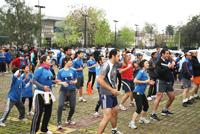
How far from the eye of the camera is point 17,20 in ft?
157

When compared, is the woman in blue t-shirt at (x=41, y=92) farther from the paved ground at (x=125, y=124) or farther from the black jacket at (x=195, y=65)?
the black jacket at (x=195, y=65)

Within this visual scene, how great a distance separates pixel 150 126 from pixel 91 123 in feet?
5.12

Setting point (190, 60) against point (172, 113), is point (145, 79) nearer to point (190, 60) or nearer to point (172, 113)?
point (172, 113)

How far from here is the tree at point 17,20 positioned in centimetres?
4750

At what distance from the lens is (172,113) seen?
10.4m

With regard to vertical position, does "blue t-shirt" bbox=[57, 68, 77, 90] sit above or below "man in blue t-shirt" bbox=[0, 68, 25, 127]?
above

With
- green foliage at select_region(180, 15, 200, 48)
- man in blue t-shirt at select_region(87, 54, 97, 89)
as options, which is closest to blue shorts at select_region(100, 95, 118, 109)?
man in blue t-shirt at select_region(87, 54, 97, 89)

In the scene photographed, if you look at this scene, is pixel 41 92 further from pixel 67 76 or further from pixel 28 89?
pixel 28 89

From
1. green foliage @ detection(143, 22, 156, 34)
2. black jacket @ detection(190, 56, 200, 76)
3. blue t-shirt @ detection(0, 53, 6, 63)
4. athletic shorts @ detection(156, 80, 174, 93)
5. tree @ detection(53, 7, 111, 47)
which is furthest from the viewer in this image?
green foliage @ detection(143, 22, 156, 34)

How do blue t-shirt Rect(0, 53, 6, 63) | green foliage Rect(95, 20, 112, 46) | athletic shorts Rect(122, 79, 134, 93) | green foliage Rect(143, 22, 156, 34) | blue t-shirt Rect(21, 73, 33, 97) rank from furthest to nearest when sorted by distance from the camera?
green foliage Rect(143, 22, 156, 34)
green foliage Rect(95, 20, 112, 46)
blue t-shirt Rect(0, 53, 6, 63)
athletic shorts Rect(122, 79, 134, 93)
blue t-shirt Rect(21, 73, 33, 97)

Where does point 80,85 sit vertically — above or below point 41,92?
below

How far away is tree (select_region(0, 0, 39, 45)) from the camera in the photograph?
47.5m

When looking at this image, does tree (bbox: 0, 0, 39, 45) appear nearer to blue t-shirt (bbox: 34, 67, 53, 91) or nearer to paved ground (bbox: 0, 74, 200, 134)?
paved ground (bbox: 0, 74, 200, 134)

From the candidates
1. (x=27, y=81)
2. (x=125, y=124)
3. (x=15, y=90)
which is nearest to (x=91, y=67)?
(x=27, y=81)
